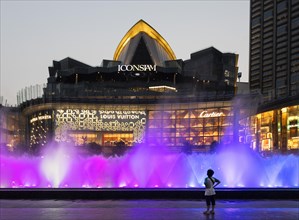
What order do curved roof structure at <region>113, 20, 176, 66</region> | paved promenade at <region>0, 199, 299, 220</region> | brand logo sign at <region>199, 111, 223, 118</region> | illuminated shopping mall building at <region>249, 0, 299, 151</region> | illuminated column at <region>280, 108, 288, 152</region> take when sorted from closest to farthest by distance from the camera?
paved promenade at <region>0, 199, 299, 220</region>, illuminated column at <region>280, 108, 288, 152</region>, brand logo sign at <region>199, 111, 223, 118</region>, illuminated shopping mall building at <region>249, 0, 299, 151</region>, curved roof structure at <region>113, 20, 176, 66</region>

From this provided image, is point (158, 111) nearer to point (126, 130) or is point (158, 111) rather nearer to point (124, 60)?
point (126, 130)

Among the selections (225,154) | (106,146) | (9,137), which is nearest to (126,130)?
(106,146)

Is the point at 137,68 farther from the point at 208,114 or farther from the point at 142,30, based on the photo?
the point at 142,30

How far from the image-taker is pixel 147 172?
23.5m

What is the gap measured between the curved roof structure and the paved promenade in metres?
120

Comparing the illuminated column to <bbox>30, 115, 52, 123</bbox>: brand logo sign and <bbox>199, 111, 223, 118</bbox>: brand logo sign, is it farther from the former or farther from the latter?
<bbox>30, 115, 52, 123</bbox>: brand logo sign

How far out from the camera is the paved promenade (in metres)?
12.4

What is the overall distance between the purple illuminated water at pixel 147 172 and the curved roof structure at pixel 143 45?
112 metres

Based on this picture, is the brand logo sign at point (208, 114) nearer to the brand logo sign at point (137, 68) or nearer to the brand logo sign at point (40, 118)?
the brand logo sign at point (137, 68)

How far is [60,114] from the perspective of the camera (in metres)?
96.2

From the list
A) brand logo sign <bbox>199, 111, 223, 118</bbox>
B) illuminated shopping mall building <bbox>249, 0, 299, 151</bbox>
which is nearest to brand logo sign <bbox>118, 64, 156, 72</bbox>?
brand logo sign <bbox>199, 111, 223, 118</bbox>

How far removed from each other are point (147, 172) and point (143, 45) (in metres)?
116

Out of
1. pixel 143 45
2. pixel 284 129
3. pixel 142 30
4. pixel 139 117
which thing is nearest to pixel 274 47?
pixel 143 45

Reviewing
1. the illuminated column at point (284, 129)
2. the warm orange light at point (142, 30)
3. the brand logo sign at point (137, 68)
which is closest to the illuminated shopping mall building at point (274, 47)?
the illuminated column at point (284, 129)
